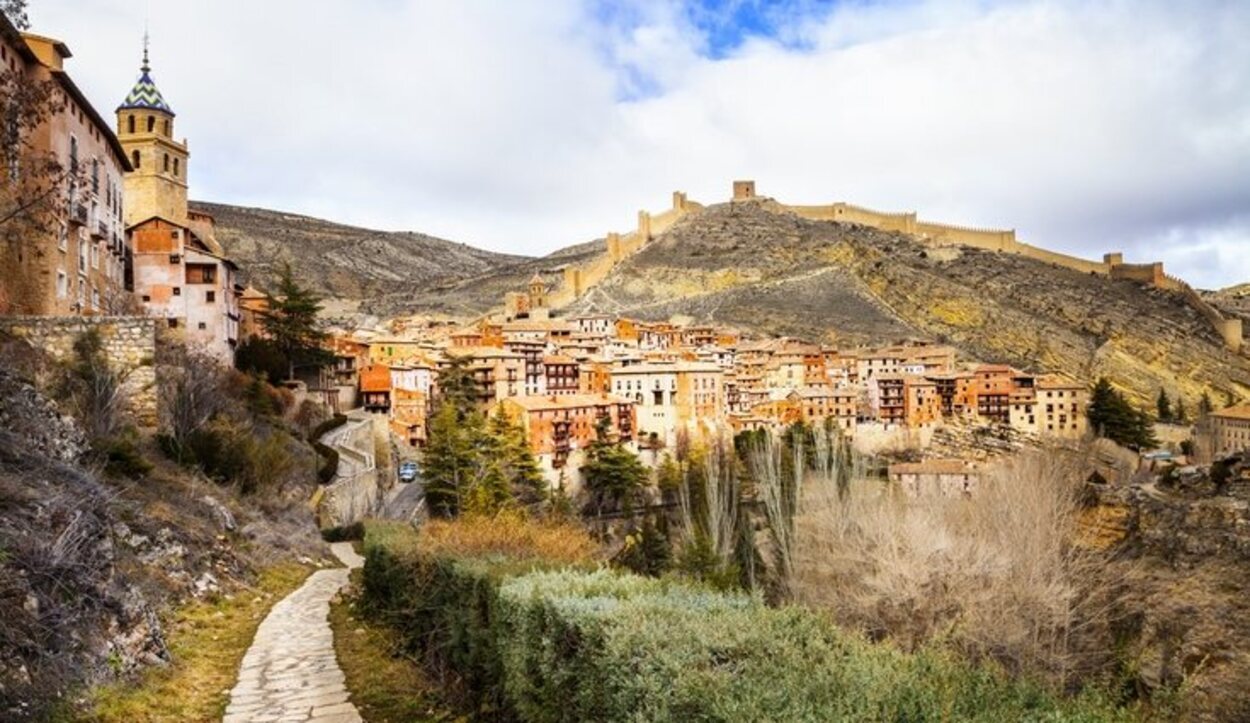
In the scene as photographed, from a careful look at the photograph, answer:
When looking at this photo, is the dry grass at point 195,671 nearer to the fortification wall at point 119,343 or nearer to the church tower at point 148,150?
the fortification wall at point 119,343

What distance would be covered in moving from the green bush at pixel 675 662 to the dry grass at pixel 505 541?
2.06 ft

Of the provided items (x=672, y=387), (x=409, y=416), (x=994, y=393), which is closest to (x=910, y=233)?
(x=994, y=393)

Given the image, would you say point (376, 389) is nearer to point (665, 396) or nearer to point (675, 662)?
point (665, 396)

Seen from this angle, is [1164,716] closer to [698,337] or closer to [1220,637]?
[1220,637]

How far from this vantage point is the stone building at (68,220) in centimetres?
1889

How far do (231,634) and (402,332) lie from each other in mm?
69505

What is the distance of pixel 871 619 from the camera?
14.8 m

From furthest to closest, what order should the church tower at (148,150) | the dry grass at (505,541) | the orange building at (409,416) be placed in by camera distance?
the orange building at (409,416), the church tower at (148,150), the dry grass at (505,541)

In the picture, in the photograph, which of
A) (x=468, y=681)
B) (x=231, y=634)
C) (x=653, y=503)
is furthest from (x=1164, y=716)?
(x=653, y=503)

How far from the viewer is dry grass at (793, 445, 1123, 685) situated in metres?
14.0

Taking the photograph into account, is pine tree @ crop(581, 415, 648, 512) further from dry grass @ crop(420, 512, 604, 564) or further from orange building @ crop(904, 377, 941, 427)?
dry grass @ crop(420, 512, 604, 564)

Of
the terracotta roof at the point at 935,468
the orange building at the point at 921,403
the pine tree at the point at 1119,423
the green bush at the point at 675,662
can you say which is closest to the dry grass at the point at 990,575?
the green bush at the point at 675,662

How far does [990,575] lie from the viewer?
16.1 metres

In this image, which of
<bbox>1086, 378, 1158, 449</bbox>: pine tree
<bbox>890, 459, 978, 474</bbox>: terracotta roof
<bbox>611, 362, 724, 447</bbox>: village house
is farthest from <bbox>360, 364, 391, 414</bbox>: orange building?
<bbox>1086, 378, 1158, 449</bbox>: pine tree
